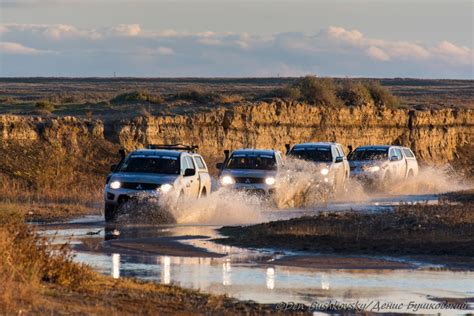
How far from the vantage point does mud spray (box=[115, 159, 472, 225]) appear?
28375 millimetres

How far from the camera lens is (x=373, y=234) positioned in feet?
84.2

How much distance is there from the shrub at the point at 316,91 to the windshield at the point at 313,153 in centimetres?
1907

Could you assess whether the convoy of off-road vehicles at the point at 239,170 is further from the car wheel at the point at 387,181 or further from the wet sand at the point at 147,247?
the wet sand at the point at 147,247

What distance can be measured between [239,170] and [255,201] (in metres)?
1.17

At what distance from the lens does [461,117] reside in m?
72.2

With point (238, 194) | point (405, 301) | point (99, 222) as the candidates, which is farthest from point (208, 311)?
point (238, 194)

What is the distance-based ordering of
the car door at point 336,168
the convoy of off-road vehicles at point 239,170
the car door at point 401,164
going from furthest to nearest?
the car door at point 401,164 → the car door at point 336,168 → the convoy of off-road vehicles at point 239,170

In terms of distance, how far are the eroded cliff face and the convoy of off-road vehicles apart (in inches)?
262

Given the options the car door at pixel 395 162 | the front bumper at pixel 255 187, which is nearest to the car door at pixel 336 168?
the car door at pixel 395 162

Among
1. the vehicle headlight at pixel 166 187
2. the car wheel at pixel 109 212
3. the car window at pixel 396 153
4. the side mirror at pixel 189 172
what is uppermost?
the side mirror at pixel 189 172

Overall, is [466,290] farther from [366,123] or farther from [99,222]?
[366,123]

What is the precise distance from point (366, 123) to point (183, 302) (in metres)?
47.4

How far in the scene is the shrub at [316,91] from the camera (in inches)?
2399

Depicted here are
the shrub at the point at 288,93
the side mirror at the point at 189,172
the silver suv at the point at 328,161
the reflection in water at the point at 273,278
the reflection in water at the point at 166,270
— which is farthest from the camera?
the shrub at the point at 288,93
